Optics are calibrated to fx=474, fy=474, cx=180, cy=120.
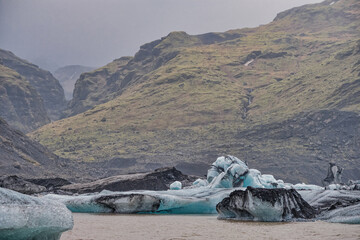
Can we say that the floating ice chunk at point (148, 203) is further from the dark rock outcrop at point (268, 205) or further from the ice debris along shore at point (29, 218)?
the ice debris along shore at point (29, 218)

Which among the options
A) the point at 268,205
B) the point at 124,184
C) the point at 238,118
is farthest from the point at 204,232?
the point at 238,118

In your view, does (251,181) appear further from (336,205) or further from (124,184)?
(124,184)

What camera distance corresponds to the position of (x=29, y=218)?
18.0ft

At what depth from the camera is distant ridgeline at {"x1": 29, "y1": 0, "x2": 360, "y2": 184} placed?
8962cm

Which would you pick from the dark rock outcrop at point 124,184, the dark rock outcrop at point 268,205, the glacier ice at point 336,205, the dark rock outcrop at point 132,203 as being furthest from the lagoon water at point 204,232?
the dark rock outcrop at point 124,184

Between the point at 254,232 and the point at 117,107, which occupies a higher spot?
the point at 117,107

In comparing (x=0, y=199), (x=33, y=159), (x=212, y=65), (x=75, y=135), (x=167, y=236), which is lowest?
(x=167, y=236)

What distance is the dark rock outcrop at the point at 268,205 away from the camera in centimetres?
1232

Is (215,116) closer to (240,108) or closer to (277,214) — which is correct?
(240,108)

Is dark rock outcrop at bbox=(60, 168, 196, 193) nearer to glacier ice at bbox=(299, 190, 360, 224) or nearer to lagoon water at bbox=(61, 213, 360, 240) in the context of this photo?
glacier ice at bbox=(299, 190, 360, 224)

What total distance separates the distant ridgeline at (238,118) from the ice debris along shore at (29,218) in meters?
71.8

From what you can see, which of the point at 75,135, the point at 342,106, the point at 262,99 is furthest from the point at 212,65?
the point at 342,106

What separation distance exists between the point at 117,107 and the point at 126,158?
40.3 m

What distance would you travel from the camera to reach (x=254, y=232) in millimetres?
9477
